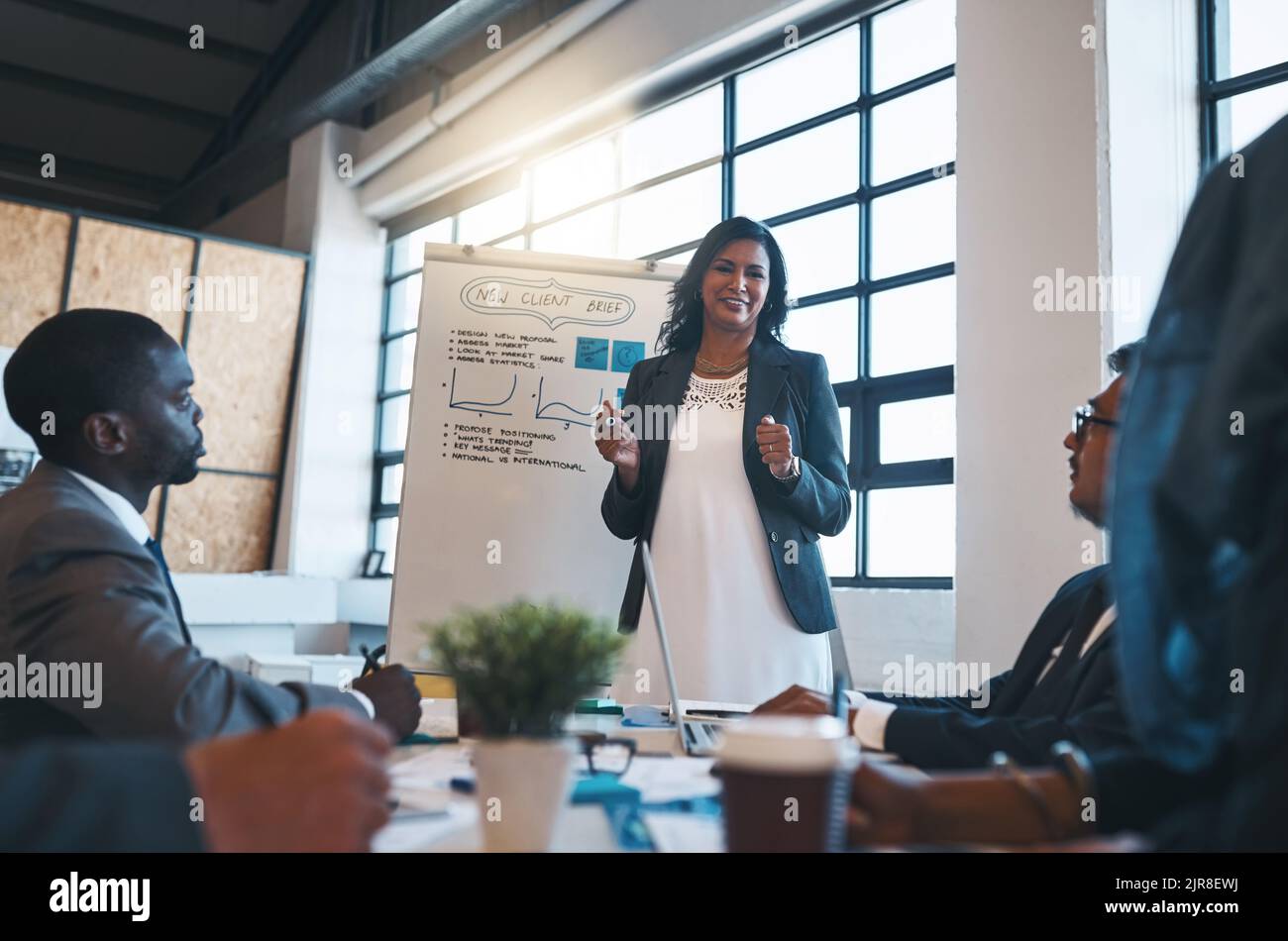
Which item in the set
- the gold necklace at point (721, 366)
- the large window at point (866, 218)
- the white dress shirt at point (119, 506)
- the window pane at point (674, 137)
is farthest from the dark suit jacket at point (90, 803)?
the window pane at point (674, 137)

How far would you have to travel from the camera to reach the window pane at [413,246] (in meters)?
7.72

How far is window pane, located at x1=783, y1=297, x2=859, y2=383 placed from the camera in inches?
183

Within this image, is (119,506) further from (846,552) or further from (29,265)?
(29,265)

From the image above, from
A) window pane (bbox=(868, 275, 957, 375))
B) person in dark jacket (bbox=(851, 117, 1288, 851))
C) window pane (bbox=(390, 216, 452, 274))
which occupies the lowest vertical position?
person in dark jacket (bbox=(851, 117, 1288, 851))

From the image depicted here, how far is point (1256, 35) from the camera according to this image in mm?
3412

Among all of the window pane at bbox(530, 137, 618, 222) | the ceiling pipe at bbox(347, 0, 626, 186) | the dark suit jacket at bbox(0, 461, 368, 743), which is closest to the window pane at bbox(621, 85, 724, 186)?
the window pane at bbox(530, 137, 618, 222)

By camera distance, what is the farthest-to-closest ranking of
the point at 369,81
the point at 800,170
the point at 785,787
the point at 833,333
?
1. the point at 369,81
2. the point at 800,170
3. the point at 833,333
4. the point at 785,787

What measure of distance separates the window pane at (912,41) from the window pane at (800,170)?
0.77ft

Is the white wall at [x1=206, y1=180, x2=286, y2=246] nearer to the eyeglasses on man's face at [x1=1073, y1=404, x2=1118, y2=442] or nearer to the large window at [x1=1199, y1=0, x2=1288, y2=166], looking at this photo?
the large window at [x1=1199, y1=0, x2=1288, y2=166]

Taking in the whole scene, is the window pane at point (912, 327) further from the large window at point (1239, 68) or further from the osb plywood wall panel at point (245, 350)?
the osb plywood wall panel at point (245, 350)

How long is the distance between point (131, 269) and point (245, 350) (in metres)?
0.90

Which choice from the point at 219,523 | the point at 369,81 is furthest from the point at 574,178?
the point at 219,523

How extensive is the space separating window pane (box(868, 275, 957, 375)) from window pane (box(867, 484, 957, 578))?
0.50 meters
